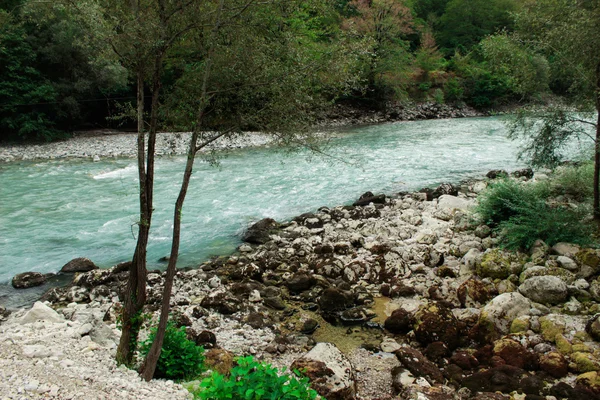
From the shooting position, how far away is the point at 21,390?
399 cm

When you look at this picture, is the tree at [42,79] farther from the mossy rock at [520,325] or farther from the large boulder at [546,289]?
the mossy rock at [520,325]

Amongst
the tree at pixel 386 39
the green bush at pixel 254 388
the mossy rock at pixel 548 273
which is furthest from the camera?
the tree at pixel 386 39

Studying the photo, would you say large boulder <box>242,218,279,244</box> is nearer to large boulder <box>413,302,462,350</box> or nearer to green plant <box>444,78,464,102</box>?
large boulder <box>413,302,462,350</box>

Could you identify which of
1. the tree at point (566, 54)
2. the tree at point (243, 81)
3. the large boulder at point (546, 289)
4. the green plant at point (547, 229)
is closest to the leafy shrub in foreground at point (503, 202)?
the green plant at point (547, 229)

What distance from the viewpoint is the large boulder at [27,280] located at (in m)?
9.09

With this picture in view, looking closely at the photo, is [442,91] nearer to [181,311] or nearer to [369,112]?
[369,112]

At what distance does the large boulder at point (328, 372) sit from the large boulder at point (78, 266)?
247 inches

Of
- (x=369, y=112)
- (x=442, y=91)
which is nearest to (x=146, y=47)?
(x=369, y=112)

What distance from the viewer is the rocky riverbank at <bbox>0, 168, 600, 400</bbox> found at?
17.9 ft

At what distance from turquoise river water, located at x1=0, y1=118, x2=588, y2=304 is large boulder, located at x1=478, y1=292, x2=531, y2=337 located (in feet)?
11.0

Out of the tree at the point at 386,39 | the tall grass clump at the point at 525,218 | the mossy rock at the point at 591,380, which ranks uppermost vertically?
the tree at the point at 386,39

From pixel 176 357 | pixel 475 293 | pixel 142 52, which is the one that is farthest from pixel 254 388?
pixel 475 293

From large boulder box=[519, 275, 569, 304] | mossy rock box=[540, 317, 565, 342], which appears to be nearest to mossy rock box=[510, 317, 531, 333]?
mossy rock box=[540, 317, 565, 342]

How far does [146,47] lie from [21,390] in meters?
3.51
